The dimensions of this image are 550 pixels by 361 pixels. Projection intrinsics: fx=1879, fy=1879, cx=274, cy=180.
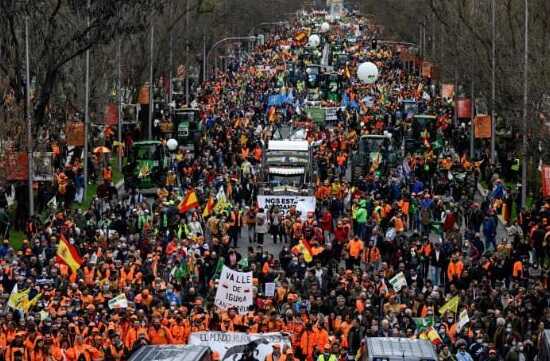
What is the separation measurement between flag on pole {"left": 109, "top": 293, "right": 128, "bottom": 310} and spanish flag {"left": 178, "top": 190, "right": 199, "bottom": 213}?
39.8 ft

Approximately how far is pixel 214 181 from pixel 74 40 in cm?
606

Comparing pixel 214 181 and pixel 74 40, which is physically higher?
pixel 74 40

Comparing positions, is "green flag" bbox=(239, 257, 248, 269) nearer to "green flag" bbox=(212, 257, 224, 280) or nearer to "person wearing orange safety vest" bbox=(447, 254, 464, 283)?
"green flag" bbox=(212, 257, 224, 280)

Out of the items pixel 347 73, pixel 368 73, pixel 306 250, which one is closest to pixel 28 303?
pixel 306 250

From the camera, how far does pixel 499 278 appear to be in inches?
1463

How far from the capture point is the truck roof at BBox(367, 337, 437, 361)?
26094 millimetres

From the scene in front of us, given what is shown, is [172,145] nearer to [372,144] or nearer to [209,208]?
[372,144]

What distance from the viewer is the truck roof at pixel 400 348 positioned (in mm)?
26094

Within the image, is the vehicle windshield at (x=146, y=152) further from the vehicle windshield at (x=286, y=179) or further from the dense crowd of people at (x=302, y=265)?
the vehicle windshield at (x=286, y=179)

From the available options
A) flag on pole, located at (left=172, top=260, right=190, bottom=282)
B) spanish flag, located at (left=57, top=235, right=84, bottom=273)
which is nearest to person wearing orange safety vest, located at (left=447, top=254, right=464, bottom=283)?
flag on pole, located at (left=172, top=260, right=190, bottom=282)

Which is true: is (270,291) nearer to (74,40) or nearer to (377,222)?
(377,222)

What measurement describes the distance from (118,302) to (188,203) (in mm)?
12614

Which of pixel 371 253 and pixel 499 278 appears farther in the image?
pixel 371 253

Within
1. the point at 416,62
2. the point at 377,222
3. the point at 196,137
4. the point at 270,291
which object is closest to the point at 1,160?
the point at 377,222
